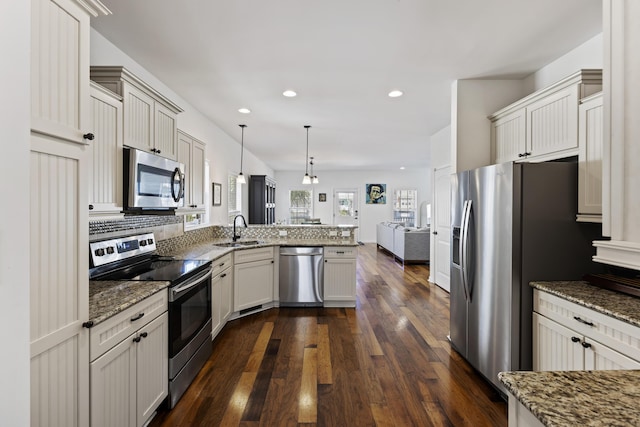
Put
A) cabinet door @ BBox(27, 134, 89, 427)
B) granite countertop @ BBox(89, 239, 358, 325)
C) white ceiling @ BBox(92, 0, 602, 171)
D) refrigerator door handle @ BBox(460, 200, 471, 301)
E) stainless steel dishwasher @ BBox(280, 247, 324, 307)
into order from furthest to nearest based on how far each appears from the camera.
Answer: stainless steel dishwasher @ BBox(280, 247, 324, 307) → refrigerator door handle @ BBox(460, 200, 471, 301) → white ceiling @ BBox(92, 0, 602, 171) → granite countertop @ BBox(89, 239, 358, 325) → cabinet door @ BBox(27, 134, 89, 427)

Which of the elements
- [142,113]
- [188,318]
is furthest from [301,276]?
[142,113]

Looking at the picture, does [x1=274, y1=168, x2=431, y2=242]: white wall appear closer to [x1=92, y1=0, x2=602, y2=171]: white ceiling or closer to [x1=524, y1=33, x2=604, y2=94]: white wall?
[x1=92, y1=0, x2=602, y2=171]: white ceiling

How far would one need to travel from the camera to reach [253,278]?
378 centimetres

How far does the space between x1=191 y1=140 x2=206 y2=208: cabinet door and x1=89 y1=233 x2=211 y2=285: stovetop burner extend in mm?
657

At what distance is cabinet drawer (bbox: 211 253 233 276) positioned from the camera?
9.68 feet

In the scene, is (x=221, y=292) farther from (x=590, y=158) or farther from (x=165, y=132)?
(x=590, y=158)

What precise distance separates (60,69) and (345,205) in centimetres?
1025

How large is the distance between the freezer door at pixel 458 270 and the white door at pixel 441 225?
2.00 metres

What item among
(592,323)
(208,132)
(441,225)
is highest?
(208,132)

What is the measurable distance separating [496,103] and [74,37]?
11.5 ft

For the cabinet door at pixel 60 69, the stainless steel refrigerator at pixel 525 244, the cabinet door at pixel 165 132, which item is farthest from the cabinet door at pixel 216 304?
the stainless steel refrigerator at pixel 525 244

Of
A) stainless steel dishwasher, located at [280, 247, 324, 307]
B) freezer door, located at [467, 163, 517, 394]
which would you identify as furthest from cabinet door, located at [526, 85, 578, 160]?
stainless steel dishwasher, located at [280, 247, 324, 307]

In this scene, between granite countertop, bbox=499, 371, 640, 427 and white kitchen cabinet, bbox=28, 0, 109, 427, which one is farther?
white kitchen cabinet, bbox=28, 0, 109, 427

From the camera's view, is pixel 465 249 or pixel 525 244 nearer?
pixel 525 244
